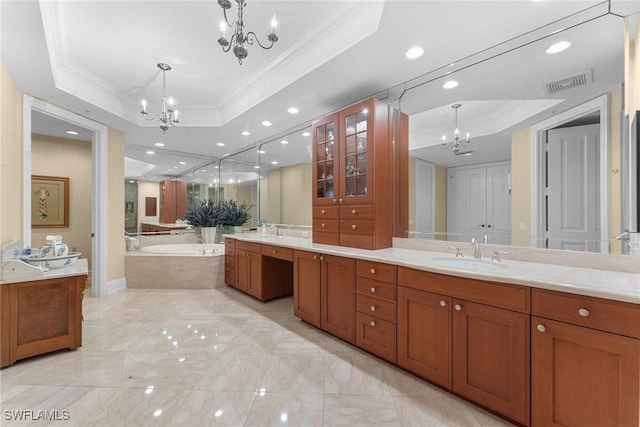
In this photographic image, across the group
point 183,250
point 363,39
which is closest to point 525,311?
point 363,39

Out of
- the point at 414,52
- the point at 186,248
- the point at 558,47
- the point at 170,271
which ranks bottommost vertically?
the point at 170,271

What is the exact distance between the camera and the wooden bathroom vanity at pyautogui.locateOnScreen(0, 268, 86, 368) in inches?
78.5

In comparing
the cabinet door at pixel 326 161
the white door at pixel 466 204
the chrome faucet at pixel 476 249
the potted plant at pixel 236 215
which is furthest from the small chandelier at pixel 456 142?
the potted plant at pixel 236 215

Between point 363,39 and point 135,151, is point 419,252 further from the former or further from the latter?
point 135,151

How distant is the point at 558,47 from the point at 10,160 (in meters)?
4.54

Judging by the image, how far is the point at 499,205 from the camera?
2.04 metres

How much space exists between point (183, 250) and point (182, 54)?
133 inches

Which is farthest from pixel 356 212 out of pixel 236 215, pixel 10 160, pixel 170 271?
pixel 10 160

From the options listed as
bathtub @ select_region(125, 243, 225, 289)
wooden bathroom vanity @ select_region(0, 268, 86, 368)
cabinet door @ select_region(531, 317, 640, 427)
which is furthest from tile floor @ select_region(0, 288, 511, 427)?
bathtub @ select_region(125, 243, 225, 289)

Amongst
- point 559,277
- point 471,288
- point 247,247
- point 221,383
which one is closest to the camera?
point 559,277

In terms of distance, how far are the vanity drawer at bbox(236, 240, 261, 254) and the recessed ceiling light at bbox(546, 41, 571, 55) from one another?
3.20 meters

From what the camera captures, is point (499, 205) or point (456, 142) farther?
point (456, 142)

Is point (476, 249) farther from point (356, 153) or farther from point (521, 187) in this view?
point (356, 153)

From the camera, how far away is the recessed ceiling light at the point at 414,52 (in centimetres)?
200
